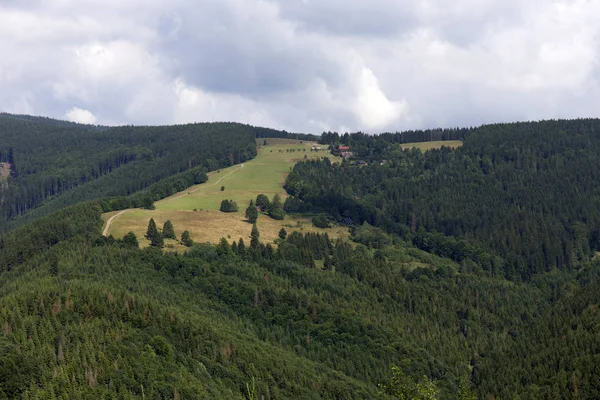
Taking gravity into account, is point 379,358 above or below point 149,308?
below

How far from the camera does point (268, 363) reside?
5733 inches

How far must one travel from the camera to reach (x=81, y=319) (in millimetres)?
135125

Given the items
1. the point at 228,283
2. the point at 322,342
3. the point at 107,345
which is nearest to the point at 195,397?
the point at 107,345

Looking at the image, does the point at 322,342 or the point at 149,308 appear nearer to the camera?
the point at 149,308

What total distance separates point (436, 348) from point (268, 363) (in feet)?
209

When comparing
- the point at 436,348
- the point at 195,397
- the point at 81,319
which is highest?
the point at 81,319

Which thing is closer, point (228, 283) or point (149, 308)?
point (149, 308)

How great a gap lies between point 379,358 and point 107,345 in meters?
77.3

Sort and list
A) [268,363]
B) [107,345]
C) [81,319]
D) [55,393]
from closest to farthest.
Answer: [55,393] < [107,345] < [81,319] < [268,363]

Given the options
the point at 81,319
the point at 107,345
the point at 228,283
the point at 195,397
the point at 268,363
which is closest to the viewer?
the point at 195,397

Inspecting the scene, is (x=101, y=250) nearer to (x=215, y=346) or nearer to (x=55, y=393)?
(x=215, y=346)

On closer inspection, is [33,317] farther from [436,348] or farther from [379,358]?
[436,348]


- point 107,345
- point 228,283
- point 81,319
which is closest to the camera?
point 107,345

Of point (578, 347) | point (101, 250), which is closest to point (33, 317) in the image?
point (101, 250)
